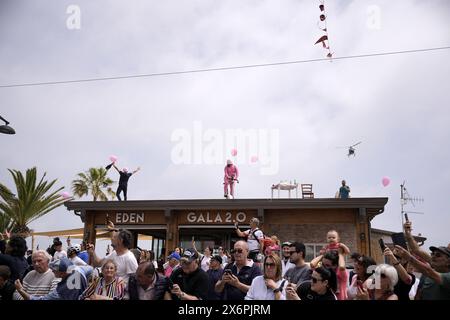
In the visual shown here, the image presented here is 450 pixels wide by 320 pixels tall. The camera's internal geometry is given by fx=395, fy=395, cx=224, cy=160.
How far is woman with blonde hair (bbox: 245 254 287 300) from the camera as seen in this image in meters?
4.43

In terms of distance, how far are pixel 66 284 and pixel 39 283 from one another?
67cm

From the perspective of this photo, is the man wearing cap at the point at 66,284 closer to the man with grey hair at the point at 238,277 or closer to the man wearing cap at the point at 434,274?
the man with grey hair at the point at 238,277

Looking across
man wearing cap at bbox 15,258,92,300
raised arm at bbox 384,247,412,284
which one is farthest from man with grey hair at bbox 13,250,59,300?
raised arm at bbox 384,247,412,284

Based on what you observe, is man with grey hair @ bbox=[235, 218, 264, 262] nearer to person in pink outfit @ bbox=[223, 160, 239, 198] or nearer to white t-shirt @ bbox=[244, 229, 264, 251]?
white t-shirt @ bbox=[244, 229, 264, 251]

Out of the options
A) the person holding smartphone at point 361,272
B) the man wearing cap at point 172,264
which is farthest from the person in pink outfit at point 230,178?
the person holding smartphone at point 361,272

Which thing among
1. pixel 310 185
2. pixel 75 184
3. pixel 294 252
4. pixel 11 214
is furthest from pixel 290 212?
pixel 75 184

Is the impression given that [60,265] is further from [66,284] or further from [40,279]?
[40,279]

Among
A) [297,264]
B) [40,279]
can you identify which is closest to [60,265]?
[40,279]

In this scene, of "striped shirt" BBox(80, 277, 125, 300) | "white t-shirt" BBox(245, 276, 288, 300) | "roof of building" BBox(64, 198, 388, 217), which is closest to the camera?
"white t-shirt" BBox(245, 276, 288, 300)

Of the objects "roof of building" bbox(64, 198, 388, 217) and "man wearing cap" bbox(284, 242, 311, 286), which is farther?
"roof of building" bbox(64, 198, 388, 217)

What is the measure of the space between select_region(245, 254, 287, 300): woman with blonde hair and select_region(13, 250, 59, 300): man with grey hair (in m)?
2.80

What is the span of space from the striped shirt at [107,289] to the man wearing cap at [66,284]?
150mm
